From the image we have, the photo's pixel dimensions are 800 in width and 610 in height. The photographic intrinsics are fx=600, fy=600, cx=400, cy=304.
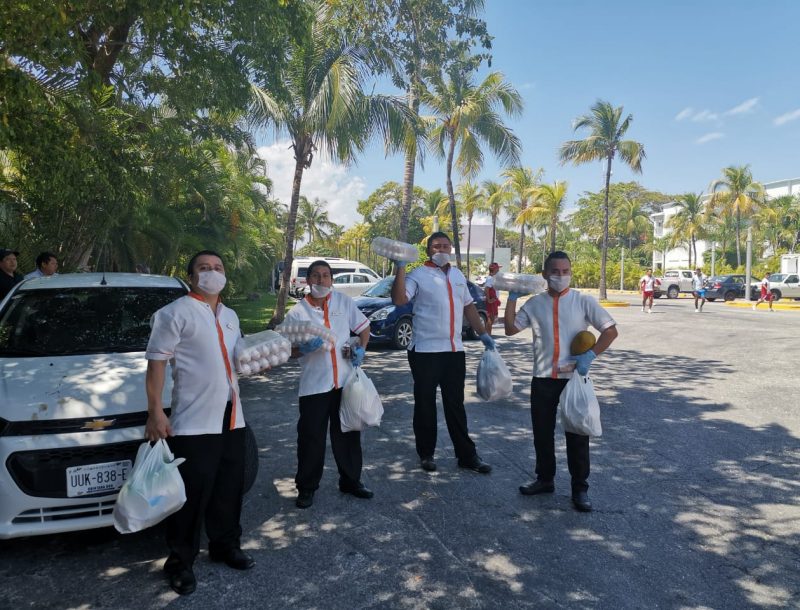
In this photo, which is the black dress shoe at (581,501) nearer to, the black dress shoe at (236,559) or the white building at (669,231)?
the black dress shoe at (236,559)

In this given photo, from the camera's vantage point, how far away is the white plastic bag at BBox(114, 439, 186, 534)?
9.22ft

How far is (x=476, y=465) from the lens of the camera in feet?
15.9

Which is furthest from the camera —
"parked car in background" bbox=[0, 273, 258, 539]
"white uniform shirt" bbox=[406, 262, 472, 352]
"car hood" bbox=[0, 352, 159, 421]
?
"white uniform shirt" bbox=[406, 262, 472, 352]

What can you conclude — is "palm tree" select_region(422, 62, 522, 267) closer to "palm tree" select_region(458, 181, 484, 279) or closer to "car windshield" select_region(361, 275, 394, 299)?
"car windshield" select_region(361, 275, 394, 299)

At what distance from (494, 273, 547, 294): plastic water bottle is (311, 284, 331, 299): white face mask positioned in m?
1.37

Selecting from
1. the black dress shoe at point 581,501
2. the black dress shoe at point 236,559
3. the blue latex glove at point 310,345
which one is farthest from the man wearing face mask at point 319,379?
the black dress shoe at point 581,501

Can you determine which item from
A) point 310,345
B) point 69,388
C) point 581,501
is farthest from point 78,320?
point 581,501

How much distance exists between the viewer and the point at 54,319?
4.46 m

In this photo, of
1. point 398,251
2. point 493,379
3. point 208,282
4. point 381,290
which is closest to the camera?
point 208,282

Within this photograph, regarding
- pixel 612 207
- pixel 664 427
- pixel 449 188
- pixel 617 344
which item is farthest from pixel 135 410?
pixel 612 207

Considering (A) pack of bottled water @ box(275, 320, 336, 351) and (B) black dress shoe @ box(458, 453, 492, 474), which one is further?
(B) black dress shoe @ box(458, 453, 492, 474)

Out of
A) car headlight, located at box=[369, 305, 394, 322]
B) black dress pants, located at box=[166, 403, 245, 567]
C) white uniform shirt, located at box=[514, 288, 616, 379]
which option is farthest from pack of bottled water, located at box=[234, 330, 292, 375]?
car headlight, located at box=[369, 305, 394, 322]

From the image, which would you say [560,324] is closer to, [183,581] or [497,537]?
[497,537]

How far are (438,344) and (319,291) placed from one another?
1.12 m
